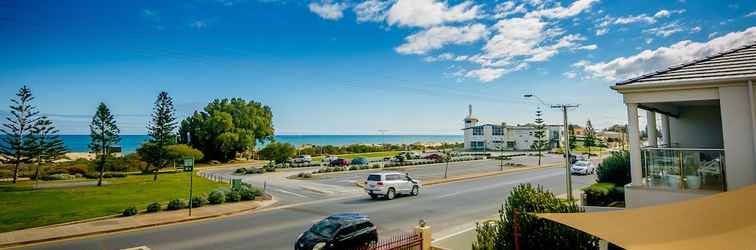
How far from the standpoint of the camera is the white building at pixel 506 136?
8775 cm

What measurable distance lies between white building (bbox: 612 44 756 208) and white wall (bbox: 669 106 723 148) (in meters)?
3.57

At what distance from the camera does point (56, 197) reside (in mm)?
24250

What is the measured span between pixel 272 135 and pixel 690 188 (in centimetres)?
6260

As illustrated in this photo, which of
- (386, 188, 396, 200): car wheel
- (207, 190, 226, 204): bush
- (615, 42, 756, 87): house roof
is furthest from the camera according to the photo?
(386, 188, 396, 200): car wheel

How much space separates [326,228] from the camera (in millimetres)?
11727

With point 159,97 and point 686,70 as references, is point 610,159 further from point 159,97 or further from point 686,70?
point 159,97

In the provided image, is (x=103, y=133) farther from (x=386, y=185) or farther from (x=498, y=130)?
(x=498, y=130)

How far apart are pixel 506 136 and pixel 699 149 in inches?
3304

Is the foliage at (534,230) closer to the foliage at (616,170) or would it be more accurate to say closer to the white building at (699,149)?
the white building at (699,149)

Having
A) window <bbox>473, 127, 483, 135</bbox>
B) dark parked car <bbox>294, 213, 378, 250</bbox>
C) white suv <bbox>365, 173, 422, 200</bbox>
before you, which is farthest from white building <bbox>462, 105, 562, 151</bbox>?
dark parked car <bbox>294, 213, 378, 250</bbox>

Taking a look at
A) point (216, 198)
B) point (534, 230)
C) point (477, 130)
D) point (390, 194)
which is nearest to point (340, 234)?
point (534, 230)

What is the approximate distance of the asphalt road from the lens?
13.4 m

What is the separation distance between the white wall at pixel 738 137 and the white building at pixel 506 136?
8046 centimetres

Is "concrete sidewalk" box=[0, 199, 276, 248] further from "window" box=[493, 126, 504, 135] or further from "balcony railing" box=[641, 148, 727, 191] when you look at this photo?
"window" box=[493, 126, 504, 135]
